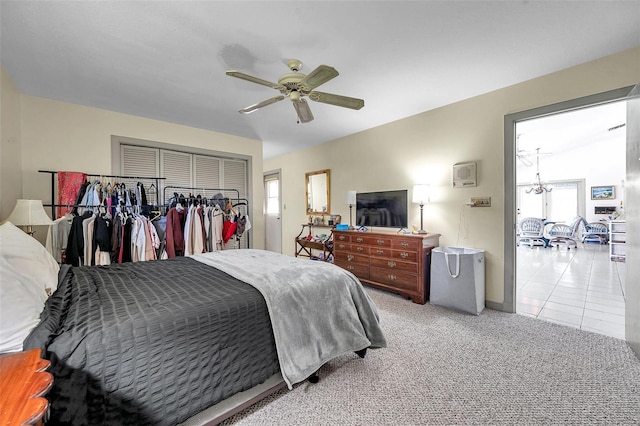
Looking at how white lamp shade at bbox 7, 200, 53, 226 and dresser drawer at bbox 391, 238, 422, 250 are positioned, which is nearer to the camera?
white lamp shade at bbox 7, 200, 53, 226

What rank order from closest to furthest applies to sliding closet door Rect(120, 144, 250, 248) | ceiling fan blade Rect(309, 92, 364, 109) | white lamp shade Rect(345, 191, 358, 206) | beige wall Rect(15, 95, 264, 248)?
ceiling fan blade Rect(309, 92, 364, 109), beige wall Rect(15, 95, 264, 248), sliding closet door Rect(120, 144, 250, 248), white lamp shade Rect(345, 191, 358, 206)

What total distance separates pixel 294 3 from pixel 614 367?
138 inches

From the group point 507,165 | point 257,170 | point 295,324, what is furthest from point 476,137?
point 257,170

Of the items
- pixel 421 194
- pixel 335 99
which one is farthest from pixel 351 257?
pixel 335 99

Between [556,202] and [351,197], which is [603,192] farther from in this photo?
[351,197]

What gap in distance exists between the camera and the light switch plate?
121 inches

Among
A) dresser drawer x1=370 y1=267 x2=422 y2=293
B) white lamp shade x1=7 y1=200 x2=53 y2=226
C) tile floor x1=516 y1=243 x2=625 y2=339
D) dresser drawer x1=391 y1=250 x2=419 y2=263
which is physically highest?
white lamp shade x1=7 y1=200 x2=53 y2=226

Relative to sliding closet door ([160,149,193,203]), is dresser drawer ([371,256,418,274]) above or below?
below

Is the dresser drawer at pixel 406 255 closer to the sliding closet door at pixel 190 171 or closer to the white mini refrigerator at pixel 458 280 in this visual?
the white mini refrigerator at pixel 458 280

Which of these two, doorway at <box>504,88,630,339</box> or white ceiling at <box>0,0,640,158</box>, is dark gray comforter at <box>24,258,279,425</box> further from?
doorway at <box>504,88,630,339</box>

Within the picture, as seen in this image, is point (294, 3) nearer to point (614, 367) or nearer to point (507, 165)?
point (507, 165)

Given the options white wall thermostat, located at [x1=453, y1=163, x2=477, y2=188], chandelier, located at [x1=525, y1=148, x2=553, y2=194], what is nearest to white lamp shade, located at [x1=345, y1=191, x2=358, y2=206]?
white wall thermostat, located at [x1=453, y1=163, x2=477, y2=188]

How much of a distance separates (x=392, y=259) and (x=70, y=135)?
4473 mm

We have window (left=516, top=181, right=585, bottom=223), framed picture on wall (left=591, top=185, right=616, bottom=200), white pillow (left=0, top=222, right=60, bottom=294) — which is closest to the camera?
white pillow (left=0, top=222, right=60, bottom=294)
